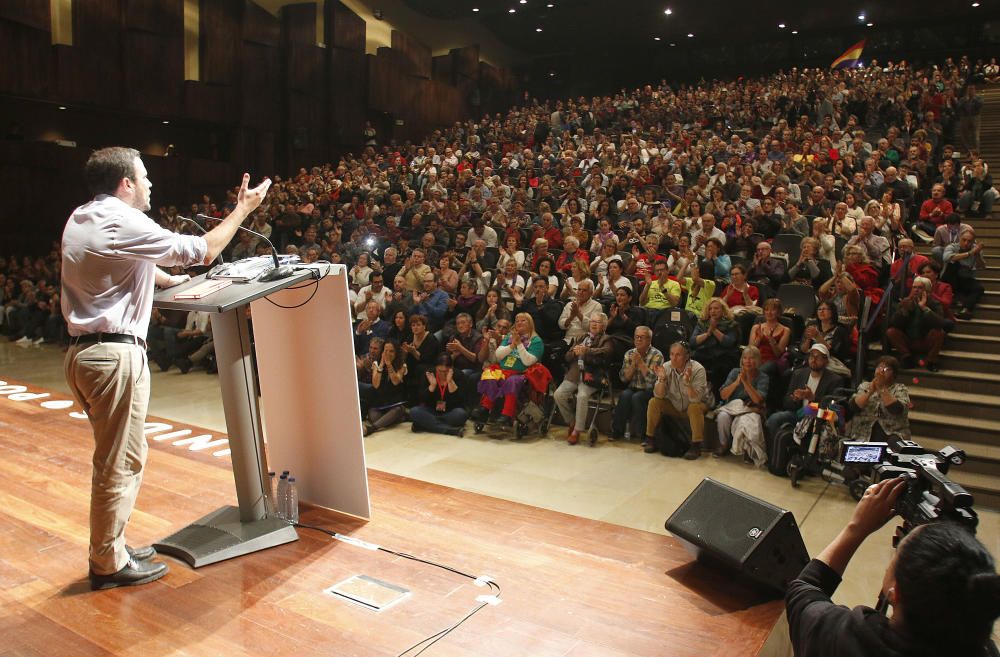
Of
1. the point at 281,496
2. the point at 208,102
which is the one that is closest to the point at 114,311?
the point at 281,496

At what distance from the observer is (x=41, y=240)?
12.3 m

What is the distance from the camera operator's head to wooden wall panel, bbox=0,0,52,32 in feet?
44.2

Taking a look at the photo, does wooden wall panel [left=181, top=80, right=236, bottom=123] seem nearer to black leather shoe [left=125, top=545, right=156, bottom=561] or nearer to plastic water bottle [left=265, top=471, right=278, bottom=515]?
plastic water bottle [left=265, top=471, right=278, bottom=515]

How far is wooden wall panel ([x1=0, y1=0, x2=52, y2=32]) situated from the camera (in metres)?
10.9

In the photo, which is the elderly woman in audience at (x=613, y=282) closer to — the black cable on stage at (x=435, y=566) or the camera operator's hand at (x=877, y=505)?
the black cable on stage at (x=435, y=566)

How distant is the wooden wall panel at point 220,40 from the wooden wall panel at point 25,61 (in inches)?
102

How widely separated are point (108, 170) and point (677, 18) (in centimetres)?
1772

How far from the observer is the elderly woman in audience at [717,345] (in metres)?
5.14

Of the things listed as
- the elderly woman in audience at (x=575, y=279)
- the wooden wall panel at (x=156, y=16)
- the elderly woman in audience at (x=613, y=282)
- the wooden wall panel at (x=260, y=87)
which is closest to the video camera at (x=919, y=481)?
the elderly woman in audience at (x=613, y=282)

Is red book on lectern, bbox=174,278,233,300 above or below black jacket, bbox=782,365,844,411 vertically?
above

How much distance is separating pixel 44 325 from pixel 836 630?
35.8 ft

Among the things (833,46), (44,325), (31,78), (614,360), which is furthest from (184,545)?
(833,46)

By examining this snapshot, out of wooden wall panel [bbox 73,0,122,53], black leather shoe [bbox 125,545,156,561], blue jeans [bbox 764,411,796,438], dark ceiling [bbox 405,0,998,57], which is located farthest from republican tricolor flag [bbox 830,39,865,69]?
black leather shoe [bbox 125,545,156,561]

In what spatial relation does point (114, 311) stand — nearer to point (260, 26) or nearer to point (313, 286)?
point (313, 286)
